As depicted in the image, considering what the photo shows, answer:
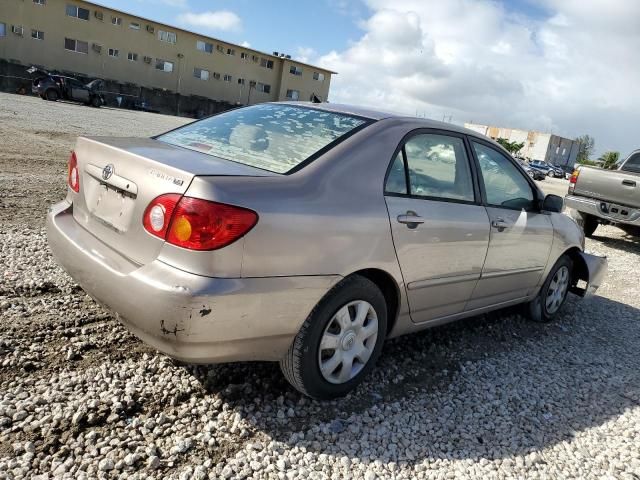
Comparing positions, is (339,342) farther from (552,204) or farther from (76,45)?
(76,45)

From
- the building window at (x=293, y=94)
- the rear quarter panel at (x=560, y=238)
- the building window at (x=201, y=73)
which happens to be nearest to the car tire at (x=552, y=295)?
the rear quarter panel at (x=560, y=238)

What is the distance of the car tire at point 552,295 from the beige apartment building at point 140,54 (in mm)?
43486

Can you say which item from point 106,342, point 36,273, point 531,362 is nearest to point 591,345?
point 531,362

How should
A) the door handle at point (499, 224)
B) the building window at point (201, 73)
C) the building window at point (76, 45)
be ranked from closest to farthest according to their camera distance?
the door handle at point (499, 224) < the building window at point (76, 45) < the building window at point (201, 73)

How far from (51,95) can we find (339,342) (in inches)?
1260

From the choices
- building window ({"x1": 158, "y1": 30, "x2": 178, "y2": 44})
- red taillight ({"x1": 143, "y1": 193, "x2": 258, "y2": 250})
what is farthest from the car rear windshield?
building window ({"x1": 158, "y1": 30, "x2": 178, "y2": 44})

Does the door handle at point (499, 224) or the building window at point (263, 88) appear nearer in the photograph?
the door handle at point (499, 224)

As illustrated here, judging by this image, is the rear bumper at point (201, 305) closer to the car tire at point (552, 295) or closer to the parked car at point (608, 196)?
the car tire at point (552, 295)

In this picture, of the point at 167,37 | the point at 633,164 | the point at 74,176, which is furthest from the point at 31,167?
the point at 167,37

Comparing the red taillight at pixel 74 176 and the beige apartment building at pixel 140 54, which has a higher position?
the beige apartment building at pixel 140 54

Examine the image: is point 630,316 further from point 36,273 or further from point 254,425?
point 36,273

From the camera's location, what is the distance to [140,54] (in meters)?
44.2

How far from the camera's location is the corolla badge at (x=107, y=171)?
274cm

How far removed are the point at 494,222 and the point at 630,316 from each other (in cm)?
294
